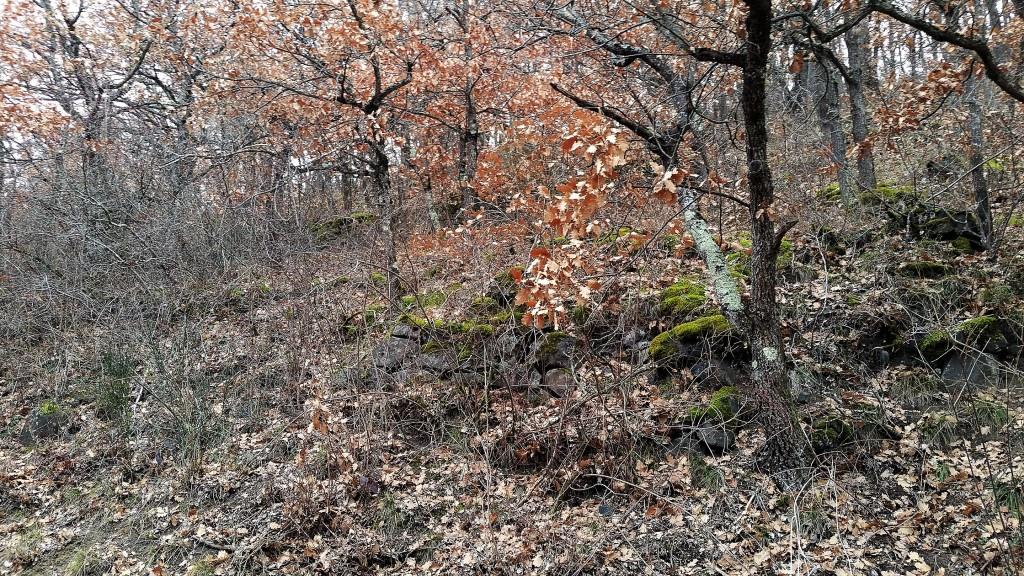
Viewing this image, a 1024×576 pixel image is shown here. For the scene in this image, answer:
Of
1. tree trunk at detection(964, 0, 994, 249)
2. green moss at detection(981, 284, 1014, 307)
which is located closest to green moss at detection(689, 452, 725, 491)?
green moss at detection(981, 284, 1014, 307)

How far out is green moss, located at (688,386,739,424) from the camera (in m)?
5.07

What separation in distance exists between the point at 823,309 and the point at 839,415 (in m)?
1.08

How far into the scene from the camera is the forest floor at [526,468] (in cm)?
405

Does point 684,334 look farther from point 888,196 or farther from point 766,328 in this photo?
point 888,196

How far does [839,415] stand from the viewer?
4797 mm

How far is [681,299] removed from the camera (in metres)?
6.13

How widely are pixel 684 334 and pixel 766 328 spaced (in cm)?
137

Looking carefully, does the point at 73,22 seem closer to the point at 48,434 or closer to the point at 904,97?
the point at 48,434

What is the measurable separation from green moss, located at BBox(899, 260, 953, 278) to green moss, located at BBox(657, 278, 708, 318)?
2.14m

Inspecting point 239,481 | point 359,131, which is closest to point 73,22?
point 359,131

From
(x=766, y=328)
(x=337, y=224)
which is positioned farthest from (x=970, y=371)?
(x=337, y=224)

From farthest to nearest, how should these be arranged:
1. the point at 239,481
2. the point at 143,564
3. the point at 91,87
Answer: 1. the point at 91,87
2. the point at 239,481
3. the point at 143,564

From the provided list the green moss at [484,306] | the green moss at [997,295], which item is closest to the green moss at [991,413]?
the green moss at [997,295]

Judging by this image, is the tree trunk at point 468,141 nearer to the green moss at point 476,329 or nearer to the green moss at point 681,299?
the green moss at point 476,329
